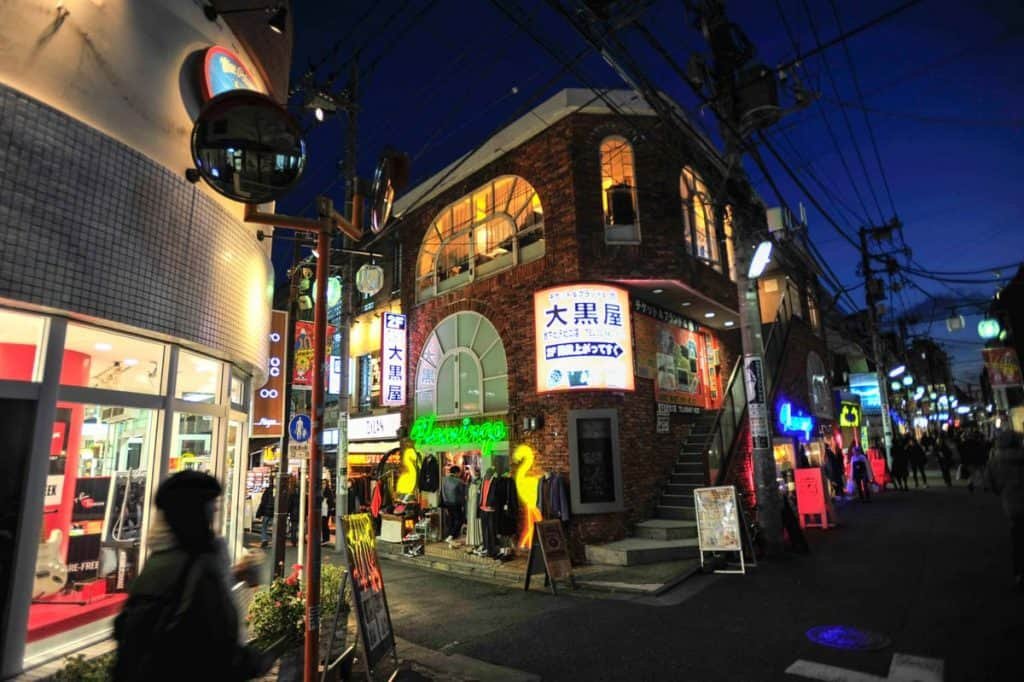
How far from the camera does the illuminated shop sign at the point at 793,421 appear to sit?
18.3 metres

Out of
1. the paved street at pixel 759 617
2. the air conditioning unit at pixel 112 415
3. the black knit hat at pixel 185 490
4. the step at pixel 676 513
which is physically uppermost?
the air conditioning unit at pixel 112 415

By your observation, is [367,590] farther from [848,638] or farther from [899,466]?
[899,466]

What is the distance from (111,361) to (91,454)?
94cm

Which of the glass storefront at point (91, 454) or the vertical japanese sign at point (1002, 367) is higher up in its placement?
the vertical japanese sign at point (1002, 367)

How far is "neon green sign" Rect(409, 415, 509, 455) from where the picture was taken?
1429 cm

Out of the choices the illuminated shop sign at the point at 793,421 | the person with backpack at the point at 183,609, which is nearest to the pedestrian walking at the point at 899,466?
the illuminated shop sign at the point at 793,421

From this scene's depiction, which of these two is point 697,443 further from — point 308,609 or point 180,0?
point 180,0

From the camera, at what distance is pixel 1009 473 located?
7.64 meters

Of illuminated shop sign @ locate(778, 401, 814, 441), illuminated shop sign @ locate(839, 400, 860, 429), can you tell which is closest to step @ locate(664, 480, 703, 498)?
illuminated shop sign @ locate(778, 401, 814, 441)

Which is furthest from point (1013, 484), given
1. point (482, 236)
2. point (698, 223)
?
point (482, 236)

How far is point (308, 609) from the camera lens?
390 centimetres

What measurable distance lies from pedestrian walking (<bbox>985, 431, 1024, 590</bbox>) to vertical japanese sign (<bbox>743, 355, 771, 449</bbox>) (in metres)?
3.92

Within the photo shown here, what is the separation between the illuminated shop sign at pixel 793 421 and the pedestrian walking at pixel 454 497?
11.0 meters

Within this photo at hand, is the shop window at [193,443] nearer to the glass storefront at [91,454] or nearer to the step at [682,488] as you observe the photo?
the glass storefront at [91,454]
